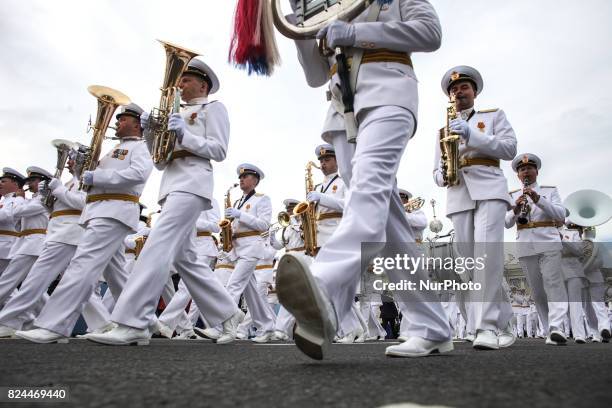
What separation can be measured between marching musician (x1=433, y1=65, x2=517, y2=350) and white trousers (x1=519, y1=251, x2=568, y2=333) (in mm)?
2055

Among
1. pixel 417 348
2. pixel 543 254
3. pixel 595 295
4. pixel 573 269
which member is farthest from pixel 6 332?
pixel 595 295

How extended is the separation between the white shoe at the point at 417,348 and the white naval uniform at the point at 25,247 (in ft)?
19.1

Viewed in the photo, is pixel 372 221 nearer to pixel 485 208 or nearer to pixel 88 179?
pixel 485 208

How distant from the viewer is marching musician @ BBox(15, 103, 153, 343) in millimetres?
4543

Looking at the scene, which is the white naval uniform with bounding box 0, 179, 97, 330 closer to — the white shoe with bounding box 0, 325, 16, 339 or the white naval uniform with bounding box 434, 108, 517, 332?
the white shoe with bounding box 0, 325, 16, 339

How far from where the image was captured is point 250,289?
815 cm

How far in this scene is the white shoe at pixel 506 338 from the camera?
4.68 metres

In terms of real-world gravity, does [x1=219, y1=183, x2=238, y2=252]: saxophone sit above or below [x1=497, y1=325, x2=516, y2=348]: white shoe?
above

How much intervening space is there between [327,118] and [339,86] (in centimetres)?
24

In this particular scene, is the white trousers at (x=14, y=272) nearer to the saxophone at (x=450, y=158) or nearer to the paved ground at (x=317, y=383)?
the paved ground at (x=317, y=383)

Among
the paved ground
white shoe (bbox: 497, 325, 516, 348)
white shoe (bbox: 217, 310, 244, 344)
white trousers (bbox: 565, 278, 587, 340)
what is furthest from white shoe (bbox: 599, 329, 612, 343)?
Result: the paved ground

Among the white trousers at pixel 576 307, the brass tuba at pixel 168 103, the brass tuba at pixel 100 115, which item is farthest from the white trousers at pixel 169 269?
the white trousers at pixel 576 307

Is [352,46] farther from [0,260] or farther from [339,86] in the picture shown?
[0,260]

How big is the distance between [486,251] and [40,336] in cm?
416
